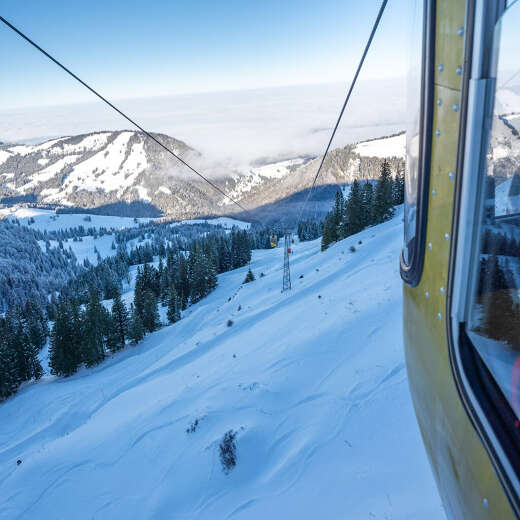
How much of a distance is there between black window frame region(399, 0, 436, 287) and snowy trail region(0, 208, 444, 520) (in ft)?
11.4

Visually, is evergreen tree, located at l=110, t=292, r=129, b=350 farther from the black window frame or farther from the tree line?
the black window frame

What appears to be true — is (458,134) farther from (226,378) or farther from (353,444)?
(226,378)

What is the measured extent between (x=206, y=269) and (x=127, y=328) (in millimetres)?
13614

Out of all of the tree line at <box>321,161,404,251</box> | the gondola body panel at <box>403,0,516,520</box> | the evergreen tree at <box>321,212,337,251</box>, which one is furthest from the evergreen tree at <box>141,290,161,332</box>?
the gondola body panel at <box>403,0,516,520</box>

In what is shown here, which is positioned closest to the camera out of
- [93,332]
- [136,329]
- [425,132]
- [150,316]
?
[425,132]

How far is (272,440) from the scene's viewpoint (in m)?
5.97

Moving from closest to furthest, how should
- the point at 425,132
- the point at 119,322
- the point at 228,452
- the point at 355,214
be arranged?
the point at 425,132
the point at 228,452
the point at 355,214
the point at 119,322

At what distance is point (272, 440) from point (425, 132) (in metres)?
5.99

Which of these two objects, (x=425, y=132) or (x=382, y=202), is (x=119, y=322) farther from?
(x=425, y=132)

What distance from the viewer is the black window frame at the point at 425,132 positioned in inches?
57.3

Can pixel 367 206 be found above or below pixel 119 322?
above

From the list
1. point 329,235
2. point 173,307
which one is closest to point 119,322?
point 173,307

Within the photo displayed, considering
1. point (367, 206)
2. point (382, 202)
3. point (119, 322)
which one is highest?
point (382, 202)

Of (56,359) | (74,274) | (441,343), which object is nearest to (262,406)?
(441,343)
